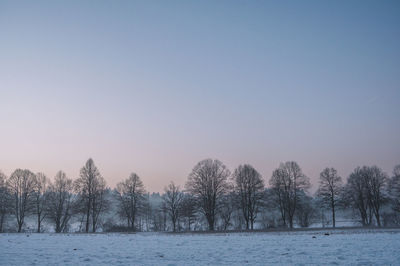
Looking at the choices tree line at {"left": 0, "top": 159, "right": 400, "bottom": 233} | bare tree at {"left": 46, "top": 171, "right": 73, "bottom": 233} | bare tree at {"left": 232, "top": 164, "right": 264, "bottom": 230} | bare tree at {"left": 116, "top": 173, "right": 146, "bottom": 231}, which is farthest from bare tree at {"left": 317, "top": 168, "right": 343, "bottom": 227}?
bare tree at {"left": 46, "top": 171, "right": 73, "bottom": 233}

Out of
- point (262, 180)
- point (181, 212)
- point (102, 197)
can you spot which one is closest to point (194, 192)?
point (181, 212)

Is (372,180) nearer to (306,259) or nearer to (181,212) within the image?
(181,212)

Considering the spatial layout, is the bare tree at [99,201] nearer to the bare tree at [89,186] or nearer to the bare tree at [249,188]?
the bare tree at [89,186]

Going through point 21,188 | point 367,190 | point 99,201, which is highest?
point 21,188

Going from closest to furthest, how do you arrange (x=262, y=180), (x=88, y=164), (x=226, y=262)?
(x=226, y=262)
(x=88, y=164)
(x=262, y=180)

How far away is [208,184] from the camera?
165 feet

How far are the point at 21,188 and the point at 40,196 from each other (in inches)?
166

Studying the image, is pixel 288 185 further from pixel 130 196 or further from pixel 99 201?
pixel 99 201

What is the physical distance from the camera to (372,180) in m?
53.8

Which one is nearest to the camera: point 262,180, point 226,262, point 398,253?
point 226,262

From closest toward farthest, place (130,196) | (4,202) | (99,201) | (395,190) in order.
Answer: (4,202)
(395,190)
(99,201)
(130,196)

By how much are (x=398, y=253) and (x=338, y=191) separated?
45832 millimetres

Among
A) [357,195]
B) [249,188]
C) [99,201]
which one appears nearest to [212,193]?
[249,188]

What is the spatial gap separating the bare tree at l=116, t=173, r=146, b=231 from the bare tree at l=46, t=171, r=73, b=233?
32.7 feet
